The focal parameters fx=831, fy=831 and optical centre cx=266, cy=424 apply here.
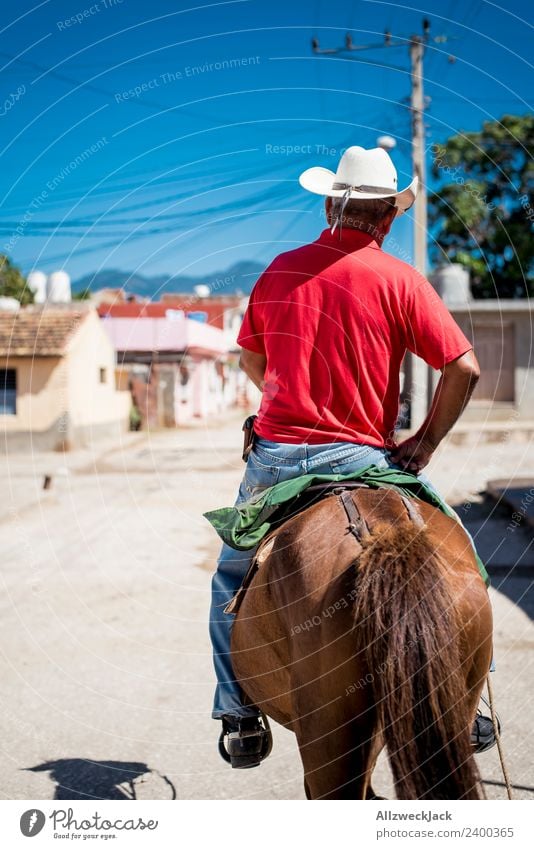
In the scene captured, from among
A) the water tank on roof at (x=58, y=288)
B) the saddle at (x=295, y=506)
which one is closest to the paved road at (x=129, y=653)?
the saddle at (x=295, y=506)

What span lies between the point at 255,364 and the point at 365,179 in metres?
0.94

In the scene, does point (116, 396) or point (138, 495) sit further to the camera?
point (116, 396)

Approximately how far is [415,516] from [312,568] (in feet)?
1.20

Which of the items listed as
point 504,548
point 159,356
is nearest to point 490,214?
point 159,356

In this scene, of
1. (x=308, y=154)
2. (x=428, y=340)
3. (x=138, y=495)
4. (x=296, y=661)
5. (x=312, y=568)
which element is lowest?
(x=138, y=495)

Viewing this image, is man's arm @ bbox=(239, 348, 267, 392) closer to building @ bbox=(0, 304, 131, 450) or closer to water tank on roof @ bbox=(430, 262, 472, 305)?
building @ bbox=(0, 304, 131, 450)

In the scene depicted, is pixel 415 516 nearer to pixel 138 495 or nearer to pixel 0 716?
pixel 0 716

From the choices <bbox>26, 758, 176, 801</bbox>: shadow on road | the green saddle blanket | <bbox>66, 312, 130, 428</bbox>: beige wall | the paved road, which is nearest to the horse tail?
the green saddle blanket

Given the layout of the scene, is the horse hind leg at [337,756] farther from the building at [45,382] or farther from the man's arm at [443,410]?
the building at [45,382]

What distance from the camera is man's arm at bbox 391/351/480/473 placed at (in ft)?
10.1

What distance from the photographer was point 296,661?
2.52 m

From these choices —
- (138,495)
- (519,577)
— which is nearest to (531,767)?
(519,577)

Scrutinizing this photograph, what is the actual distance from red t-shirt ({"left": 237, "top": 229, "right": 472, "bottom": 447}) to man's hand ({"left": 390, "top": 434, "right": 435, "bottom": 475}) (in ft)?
0.41

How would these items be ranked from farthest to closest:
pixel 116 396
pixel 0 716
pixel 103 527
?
pixel 116 396
pixel 103 527
pixel 0 716
